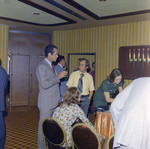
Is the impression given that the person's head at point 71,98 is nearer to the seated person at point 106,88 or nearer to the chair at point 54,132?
the chair at point 54,132

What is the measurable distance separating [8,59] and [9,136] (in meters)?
3.47

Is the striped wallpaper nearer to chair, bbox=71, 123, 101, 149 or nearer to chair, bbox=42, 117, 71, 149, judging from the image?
chair, bbox=42, 117, 71, 149

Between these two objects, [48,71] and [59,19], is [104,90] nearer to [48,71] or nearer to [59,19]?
[48,71]

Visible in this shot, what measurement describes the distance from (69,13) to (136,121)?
4.44m

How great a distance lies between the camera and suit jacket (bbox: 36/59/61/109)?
2667 millimetres

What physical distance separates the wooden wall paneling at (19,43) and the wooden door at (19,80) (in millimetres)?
189

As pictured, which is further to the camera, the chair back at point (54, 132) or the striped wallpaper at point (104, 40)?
the striped wallpaper at point (104, 40)

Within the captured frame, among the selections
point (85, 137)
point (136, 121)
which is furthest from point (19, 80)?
point (136, 121)

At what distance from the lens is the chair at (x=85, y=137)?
5.84ft

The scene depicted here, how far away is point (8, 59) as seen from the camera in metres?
6.77

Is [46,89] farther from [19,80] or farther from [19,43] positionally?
[19,43]

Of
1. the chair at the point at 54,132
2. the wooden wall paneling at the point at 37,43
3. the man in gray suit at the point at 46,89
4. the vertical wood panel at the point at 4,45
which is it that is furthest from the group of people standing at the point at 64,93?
the wooden wall paneling at the point at 37,43

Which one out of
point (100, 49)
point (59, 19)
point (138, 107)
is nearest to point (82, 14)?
point (59, 19)

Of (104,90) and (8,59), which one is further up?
(8,59)
